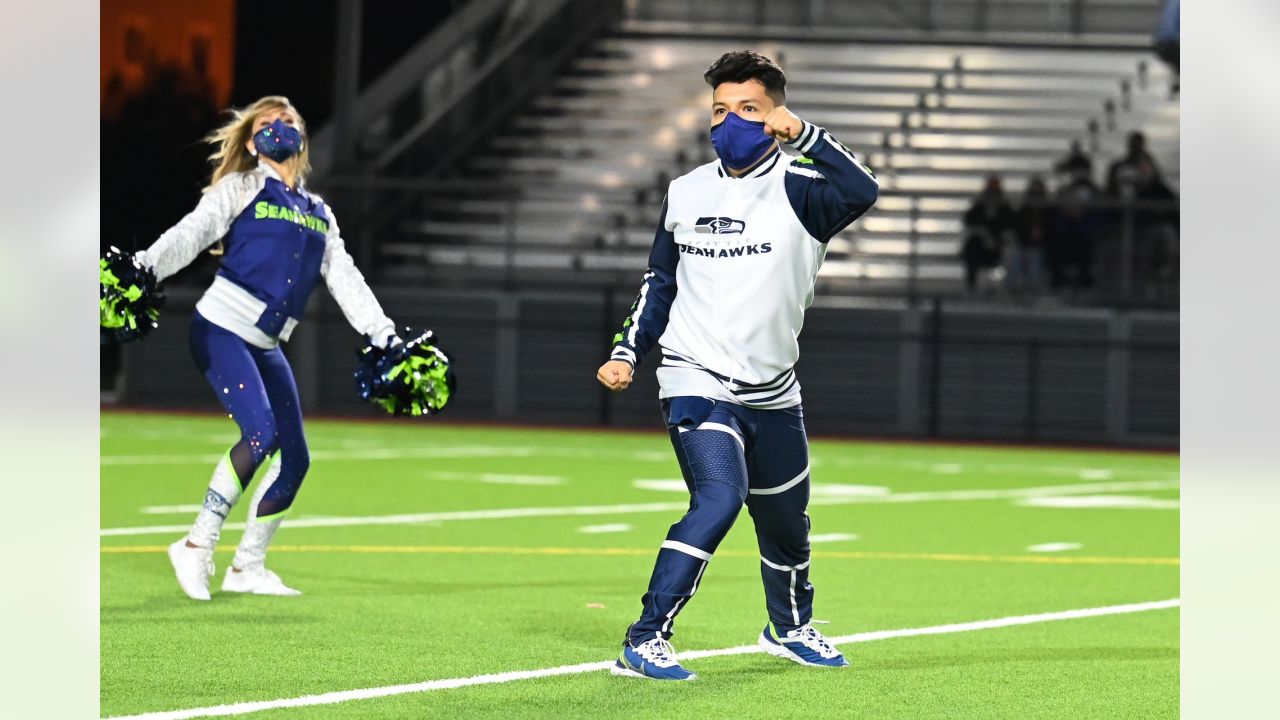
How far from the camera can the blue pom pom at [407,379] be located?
8.29m

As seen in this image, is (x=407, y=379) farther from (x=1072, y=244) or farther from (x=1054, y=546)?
(x=1072, y=244)

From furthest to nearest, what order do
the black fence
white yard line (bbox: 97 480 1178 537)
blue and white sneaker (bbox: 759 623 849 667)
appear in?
1. the black fence
2. white yard line (bbox: 97 480 1178 537)
3. blue and white sneaker (bbox: 759 623 849 667)

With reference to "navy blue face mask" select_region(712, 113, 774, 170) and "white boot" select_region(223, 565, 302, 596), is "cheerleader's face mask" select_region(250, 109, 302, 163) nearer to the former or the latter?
"white boot" select_region(223, 565, 302, 596)

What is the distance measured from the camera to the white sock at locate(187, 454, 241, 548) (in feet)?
28.2

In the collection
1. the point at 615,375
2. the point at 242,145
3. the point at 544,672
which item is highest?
the point at 242,145

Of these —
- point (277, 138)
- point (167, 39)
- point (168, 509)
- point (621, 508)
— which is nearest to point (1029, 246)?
point (167, 39)

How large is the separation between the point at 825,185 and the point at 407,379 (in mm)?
2568

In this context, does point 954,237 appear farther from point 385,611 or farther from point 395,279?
point 385,611

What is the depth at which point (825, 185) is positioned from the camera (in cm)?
634

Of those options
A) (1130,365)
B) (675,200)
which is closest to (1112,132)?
(1130,365)

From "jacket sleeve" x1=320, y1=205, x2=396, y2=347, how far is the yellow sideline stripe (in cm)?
242

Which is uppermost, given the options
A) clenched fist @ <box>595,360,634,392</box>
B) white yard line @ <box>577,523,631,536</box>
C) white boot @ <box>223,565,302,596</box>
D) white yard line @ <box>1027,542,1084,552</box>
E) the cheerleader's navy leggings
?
clenched fist @ <box>595,360,634,392</box>

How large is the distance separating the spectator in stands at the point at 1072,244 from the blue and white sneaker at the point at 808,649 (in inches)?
729

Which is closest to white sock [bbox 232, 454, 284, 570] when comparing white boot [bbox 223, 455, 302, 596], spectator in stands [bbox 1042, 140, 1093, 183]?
white boot [bbox 223, 455, 302, 596]
